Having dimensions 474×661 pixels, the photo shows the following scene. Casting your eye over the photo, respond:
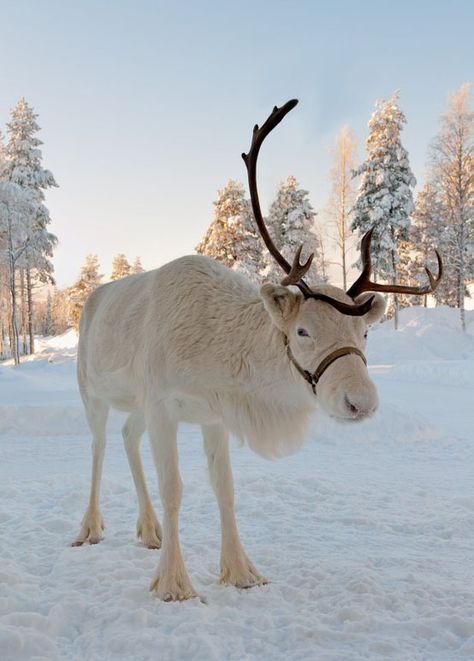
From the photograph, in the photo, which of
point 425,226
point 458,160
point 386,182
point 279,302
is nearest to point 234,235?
point 386,182

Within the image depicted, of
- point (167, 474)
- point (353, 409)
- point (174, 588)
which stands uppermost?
point (353, 409)

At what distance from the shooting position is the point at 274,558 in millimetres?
4090

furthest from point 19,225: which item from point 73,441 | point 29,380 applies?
point 73,441

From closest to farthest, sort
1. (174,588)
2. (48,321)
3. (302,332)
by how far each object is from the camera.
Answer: (302,332) < (174,588) < (48,321)

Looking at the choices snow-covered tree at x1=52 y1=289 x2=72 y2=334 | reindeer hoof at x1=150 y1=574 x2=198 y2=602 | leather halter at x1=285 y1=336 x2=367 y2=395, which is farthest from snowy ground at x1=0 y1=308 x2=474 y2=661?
snow-covered tree at x1=52 y1=289 x2=72 y2=334

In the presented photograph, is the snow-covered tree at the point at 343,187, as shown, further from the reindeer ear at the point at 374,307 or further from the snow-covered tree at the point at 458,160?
the reindeer ear at the point at 374,307

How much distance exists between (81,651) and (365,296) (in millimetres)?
2432

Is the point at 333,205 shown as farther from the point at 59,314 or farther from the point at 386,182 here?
the point at 59,314

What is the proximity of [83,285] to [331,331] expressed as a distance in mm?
43604

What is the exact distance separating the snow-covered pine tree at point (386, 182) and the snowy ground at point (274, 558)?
21.3 m

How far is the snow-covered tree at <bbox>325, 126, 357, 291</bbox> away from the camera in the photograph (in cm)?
3047

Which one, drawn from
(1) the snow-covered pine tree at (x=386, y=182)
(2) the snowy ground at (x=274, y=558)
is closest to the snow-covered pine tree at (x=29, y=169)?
(1) the snow-covered pine tree at (x=386, y=182)

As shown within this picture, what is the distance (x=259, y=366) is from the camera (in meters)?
3.44

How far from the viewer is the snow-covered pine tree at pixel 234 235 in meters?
29.5
